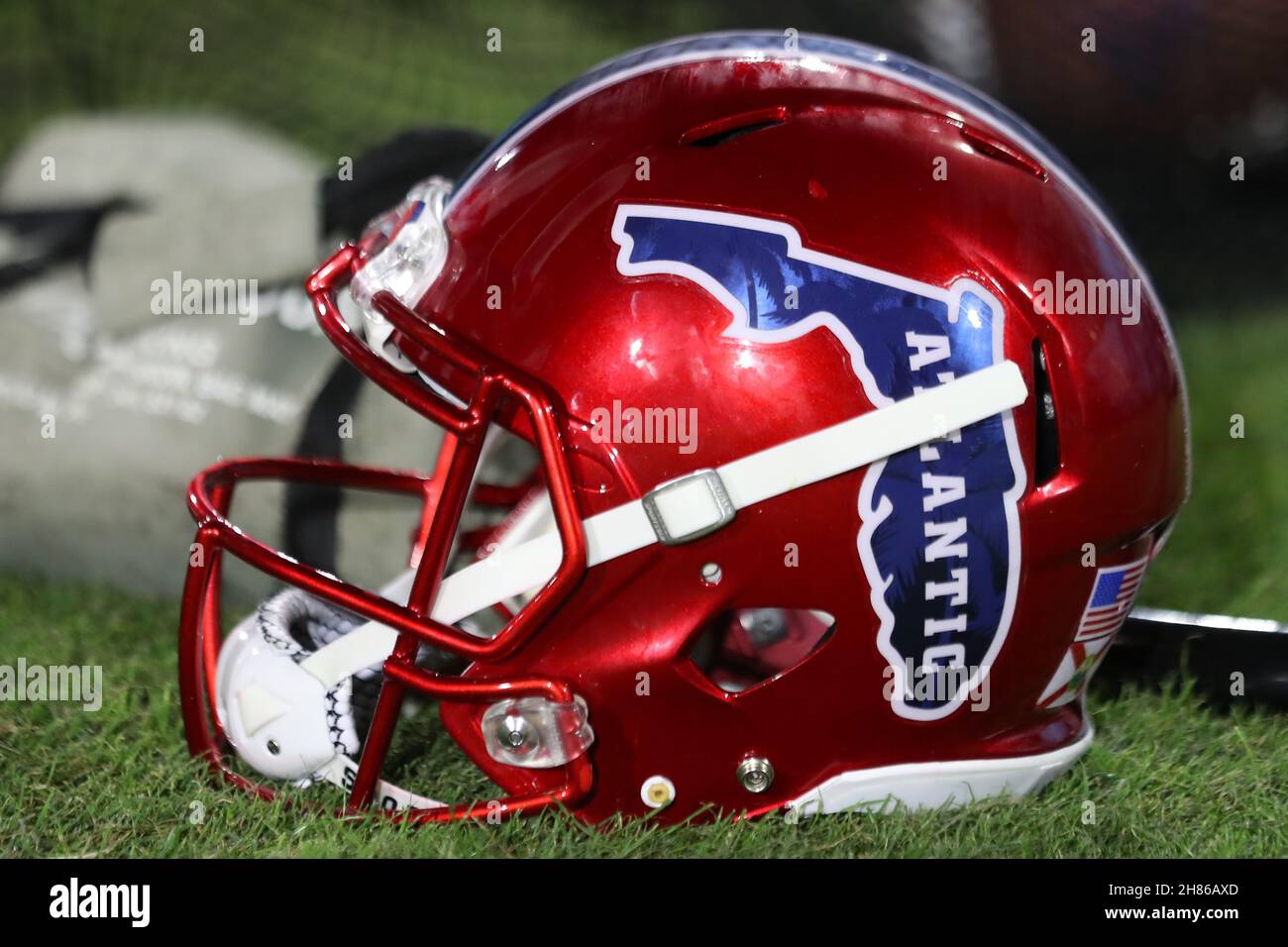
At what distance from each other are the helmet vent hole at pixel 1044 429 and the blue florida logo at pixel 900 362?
42 millimetres

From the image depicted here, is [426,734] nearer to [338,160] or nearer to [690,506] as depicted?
[690,506]

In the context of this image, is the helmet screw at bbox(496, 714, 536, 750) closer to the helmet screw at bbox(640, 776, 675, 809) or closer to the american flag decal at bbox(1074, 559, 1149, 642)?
the helmet screw at bbox(640, 776, 675, 809)

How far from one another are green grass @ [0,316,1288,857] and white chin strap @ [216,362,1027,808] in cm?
8

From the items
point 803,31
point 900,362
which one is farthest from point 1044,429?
point 803,31

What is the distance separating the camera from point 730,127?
4.38 ft

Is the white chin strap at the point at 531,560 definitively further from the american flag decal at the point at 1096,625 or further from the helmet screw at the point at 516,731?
the american flag decal at the point at 1096,625

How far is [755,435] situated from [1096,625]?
17.5 inches

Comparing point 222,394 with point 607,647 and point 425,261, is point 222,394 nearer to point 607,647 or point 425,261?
point 425,261

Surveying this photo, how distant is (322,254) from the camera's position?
1.97 m

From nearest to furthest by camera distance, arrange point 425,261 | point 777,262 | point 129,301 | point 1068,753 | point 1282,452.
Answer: point 777,262
point 425,261
point 1068,753
point 129,301
point 1282,452

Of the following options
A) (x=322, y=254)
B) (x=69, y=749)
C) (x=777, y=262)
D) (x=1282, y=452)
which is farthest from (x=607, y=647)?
(x=1282, y=452)

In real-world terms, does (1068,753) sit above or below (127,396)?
below

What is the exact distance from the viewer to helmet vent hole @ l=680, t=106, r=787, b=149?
1332mm

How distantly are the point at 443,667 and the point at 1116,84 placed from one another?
330cm
